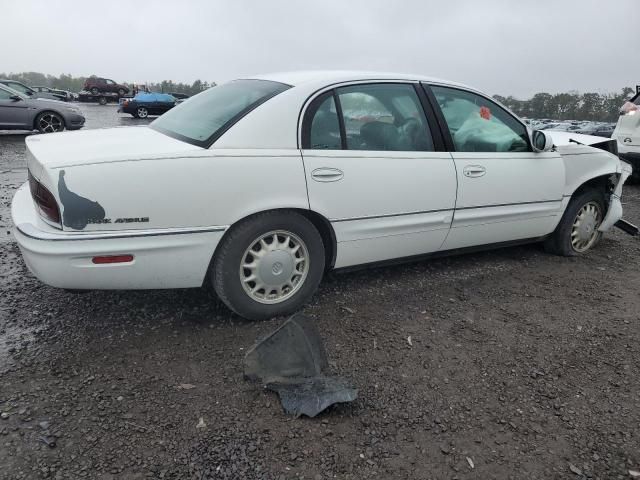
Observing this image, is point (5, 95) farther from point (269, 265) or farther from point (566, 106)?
point (566, 106)

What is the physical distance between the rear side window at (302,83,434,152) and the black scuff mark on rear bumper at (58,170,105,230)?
1.22 meters

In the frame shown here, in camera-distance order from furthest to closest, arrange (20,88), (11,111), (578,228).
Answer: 1. (20,88)
2. (11,111)
3. (578,228)

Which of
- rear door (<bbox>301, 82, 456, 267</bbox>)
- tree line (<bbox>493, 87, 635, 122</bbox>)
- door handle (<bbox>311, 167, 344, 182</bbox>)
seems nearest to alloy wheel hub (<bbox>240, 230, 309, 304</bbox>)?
rear door (<bbox>301, 82, 456, 267</bbox>)

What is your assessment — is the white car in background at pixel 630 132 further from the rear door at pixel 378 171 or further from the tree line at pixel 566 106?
the tree line at pixel 566 106

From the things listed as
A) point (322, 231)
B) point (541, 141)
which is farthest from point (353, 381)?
point (541, 141)

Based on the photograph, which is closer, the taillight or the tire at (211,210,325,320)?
the taillight

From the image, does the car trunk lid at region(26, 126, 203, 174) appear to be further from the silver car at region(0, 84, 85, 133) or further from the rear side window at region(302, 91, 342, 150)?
the silver car at region(0, 84, 85, 133)

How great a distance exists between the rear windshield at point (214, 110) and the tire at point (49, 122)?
1019cm

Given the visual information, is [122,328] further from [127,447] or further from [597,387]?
[597,387]

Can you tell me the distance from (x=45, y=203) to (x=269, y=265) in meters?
1.24

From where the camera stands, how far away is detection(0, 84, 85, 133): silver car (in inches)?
454

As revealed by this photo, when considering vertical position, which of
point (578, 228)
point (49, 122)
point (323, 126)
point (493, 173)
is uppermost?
point (323, 126)

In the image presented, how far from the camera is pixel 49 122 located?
1205cm

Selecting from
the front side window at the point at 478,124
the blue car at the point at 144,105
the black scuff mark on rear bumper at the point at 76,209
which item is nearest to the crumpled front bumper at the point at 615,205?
the front side window at the point at 478,124
